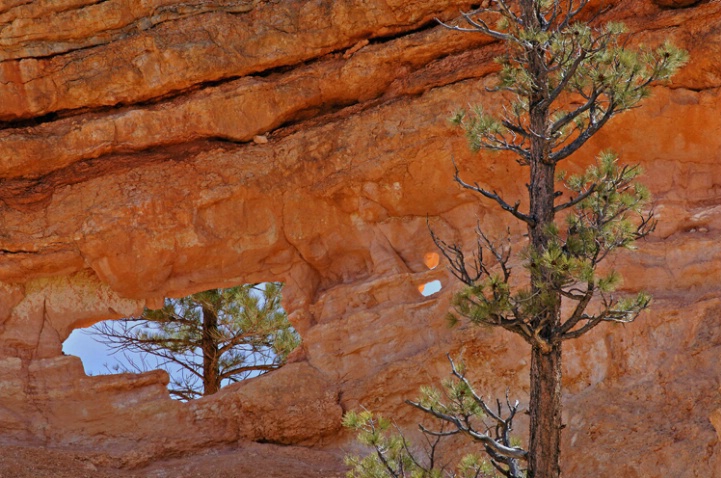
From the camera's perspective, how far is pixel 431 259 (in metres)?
9.90

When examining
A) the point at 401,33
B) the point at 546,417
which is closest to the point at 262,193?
the point at 401,33

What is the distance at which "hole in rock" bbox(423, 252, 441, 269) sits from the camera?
9.87 m

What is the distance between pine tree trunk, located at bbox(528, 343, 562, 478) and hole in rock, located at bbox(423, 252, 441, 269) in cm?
340

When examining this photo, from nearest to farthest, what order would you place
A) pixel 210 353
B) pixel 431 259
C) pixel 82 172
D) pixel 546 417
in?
pixel 546 417 → pixel 431 259 → pixel 82 172 → pixel 210 353

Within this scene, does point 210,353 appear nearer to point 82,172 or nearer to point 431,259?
point 82,172

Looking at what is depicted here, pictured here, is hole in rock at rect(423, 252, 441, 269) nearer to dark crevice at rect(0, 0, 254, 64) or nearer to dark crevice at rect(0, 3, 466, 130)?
dark crevice at rect(0, 3, 466, 130)

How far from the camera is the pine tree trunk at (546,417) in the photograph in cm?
634

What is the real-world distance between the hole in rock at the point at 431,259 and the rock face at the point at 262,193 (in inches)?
3.5

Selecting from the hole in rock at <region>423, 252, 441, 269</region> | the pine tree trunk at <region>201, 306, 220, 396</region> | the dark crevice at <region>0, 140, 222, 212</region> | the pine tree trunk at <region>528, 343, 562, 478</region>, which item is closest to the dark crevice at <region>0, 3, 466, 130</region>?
the dark crevice at <region>0, 140, 222, 212</region>

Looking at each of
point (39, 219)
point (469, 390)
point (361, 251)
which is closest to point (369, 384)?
point (361, 251)

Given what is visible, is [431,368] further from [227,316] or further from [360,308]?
[227,316]

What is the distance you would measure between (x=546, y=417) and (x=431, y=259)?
11.9 ft

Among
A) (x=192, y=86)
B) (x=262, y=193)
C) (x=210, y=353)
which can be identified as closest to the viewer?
(x=262, y=193)

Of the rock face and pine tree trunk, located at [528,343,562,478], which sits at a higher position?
the rock face
